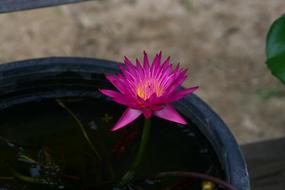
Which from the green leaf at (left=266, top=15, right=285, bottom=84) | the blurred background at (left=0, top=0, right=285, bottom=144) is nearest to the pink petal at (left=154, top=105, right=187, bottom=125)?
the green leaf at (left=266, top=15, right=285, bottom=84)

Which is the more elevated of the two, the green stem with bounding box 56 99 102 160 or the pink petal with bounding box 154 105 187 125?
the green stem with bounding box 56 99 102 160

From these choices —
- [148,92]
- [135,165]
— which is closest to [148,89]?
[148,92]

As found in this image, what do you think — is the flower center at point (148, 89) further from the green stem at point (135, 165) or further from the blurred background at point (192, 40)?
the blurred background at point (192, 40)

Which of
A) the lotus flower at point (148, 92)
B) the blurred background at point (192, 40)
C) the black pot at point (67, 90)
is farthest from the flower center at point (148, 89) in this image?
the blurred background at point (192, 40)

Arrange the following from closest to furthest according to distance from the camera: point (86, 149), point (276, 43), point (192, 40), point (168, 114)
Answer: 1. point (168, 114)
2. point (86, 149)
3. point (276, 43)
4. point (192, 40)

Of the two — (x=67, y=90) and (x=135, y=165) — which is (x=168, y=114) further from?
(x=67, y=90)

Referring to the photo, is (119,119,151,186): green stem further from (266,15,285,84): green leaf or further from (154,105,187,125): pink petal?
(266,15,285,84): green leaf
